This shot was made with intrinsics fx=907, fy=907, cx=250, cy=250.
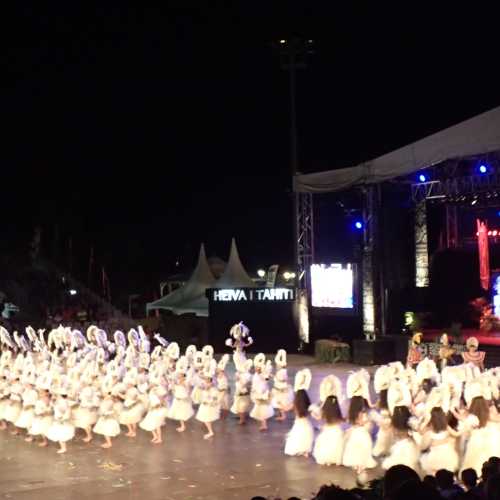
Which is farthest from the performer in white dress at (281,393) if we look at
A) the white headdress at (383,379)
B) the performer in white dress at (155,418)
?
the white headdress at (383,379)

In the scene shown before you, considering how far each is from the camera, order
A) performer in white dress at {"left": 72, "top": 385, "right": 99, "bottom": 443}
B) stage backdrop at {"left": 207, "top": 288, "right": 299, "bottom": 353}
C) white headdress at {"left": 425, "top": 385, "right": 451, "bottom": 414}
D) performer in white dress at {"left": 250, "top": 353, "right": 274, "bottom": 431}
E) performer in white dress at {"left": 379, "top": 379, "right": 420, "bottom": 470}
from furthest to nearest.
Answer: stage backdrop at {"left": 207, "top": 288, "right": 299, "bottom": 353} < performer in white dress at {"left": 250, "top": 353, "right": 274, "bottom": 431} < performer in white dress at {"left": 72, "top": 385, "right": 99, "bottom": 443} < white headdress at {"left": 425, "top": 385, "right": 451, "bottom": 414} < performer in white dress at {"left": 379, "top": 379, "right": 420, "bottom": 470}

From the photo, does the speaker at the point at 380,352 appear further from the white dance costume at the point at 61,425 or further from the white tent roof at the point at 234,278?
the white dance costume at the point at 61,425

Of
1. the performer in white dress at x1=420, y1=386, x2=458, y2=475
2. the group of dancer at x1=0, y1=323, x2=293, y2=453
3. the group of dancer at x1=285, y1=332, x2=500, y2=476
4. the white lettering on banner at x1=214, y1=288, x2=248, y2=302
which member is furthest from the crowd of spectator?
the white lettering on banner at x1=214, y1=288, x2=248, y2=302

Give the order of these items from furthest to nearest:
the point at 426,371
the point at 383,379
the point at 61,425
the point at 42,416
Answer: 1. the point at 426,371
2. the point at 42,416
3. the point at 61,425
4. the point at 383,379

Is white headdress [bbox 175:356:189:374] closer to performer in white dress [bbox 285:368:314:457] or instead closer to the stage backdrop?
performer in white dress [bbox 285:368:314:457]

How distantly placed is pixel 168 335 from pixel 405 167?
33.9ft

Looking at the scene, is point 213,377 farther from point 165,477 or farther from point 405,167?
point 405,167

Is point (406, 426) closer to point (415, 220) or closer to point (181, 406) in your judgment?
point (181, 406)

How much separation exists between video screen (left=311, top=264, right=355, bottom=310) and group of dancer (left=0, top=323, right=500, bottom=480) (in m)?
6.66

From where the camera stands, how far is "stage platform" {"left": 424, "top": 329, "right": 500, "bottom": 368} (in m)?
20.7

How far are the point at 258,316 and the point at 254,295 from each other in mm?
635

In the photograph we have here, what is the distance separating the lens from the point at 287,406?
15188mm

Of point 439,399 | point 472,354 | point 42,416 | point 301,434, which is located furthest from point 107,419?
point 472,354

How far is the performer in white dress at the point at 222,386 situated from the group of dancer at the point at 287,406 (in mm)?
24
